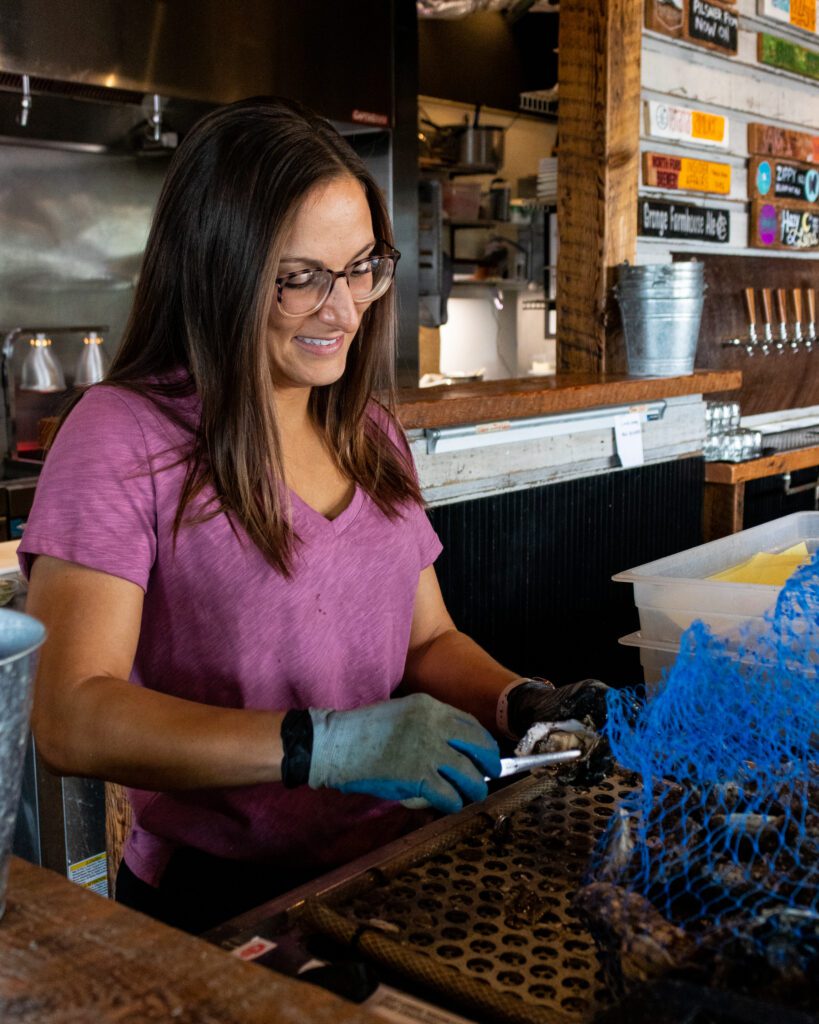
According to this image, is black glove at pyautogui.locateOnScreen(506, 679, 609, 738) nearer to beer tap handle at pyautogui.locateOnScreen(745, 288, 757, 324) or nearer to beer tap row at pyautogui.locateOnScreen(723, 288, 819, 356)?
beer tap row at pyautogui.locateOnScreen(723, 288, 819, 356)

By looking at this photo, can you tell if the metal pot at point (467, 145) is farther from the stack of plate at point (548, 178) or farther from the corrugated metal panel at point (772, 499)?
the corrugated metal panel at point (772, 499)

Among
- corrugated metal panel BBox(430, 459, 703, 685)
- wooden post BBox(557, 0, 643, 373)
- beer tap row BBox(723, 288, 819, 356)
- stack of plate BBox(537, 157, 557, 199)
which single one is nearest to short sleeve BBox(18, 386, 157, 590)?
corrugated metal panel BBox(430, 459, 703, 685)

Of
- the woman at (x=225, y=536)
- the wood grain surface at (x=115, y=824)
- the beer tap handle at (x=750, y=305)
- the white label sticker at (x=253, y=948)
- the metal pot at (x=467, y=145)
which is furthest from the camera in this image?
the metal pot at (x=467, y=145)

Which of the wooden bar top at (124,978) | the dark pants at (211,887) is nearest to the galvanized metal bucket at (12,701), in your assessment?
the wooden bar top at (124,978)

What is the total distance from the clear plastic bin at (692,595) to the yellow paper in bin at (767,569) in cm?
4

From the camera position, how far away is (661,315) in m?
3.55

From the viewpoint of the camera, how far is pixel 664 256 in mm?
4055

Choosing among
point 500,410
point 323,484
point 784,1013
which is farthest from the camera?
point 500,410

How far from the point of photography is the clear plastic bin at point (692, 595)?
5.96ft

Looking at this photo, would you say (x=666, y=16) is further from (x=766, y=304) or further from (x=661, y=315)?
(x=766, y=304)

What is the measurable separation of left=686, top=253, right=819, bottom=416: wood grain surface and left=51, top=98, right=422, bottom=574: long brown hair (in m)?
3.03

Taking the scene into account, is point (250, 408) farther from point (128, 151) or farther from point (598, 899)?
point (128, 151)

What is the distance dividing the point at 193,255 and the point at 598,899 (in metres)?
0.92

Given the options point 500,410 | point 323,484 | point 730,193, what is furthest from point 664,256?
point 323,484
